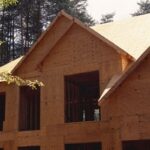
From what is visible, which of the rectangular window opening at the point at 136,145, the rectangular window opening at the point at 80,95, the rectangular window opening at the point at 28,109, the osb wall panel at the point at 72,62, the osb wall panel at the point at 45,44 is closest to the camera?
the rectangular window opening at the point at 136,145

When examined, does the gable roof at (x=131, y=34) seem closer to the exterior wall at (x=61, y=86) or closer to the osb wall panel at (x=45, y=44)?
the exterior wall at (x=61, y=86)

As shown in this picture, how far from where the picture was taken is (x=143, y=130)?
1692 cm

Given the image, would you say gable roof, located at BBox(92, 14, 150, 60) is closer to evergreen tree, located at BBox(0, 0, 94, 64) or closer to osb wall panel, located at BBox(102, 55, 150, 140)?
osb wall panel, located at BBox(102, 55, 150, 140)

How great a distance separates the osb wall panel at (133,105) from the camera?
55.7ft

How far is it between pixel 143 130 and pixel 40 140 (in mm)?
6973

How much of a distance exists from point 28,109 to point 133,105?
8.99 meters

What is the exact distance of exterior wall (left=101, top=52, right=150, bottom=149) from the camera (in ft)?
55.7

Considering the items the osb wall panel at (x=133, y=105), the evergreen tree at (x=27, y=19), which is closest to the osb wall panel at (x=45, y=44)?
the osb wall panel at (x=133, y=105)

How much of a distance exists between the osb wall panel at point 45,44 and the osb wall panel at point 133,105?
6419 mm

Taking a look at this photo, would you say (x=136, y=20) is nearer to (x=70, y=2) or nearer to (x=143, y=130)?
(x=143, y=130)

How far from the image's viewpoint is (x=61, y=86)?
71.7ft

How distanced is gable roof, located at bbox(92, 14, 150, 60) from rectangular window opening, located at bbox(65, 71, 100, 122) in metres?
2.19

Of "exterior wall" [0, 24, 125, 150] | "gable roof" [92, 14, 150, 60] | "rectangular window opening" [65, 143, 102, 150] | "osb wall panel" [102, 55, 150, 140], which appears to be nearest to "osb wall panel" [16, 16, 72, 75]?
"exterior wall" [0, 24, 125, 150]

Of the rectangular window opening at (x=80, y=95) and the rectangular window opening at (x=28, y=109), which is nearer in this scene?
the rectangular window opening at (x=80, y=95)
